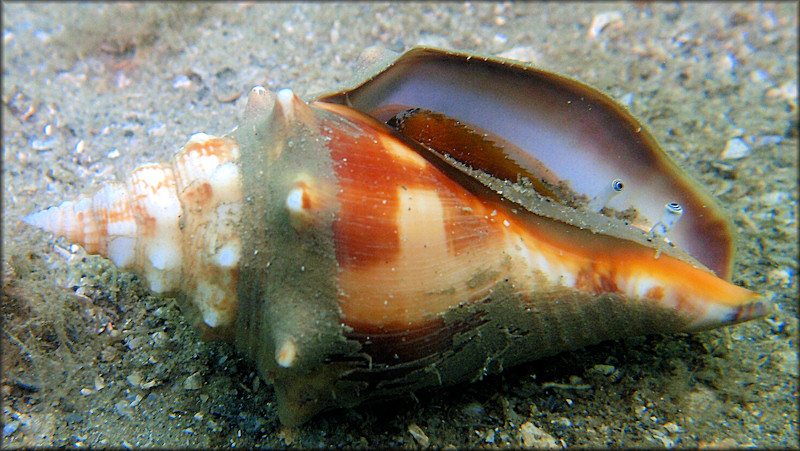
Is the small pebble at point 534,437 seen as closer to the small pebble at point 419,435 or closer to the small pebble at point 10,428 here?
the small pebble at point 419,435

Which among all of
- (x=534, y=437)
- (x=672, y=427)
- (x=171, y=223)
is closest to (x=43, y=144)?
(x=171, y=223)

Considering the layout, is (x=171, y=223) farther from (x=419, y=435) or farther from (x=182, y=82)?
(x=182, y=82)

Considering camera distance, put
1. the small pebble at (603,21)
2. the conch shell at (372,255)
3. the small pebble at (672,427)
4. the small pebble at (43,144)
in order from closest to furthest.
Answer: the conch shell at (372,255)
the small pebble at (672,427)
the small pebble at (43,144)
the small pebble at (603,21)

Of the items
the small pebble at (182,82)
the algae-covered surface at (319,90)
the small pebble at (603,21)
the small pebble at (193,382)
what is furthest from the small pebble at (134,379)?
the small pebble at (603,21)

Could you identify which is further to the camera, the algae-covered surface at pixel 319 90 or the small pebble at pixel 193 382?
the small pebble at pixel 193 382

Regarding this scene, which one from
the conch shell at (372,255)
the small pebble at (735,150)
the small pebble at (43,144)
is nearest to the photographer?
the conch shell at (372,255)

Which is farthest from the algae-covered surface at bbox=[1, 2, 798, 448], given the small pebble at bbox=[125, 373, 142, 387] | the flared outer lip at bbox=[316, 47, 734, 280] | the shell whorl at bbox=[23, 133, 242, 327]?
the shell whorl at bbox=[23, 133, 242, 327]
